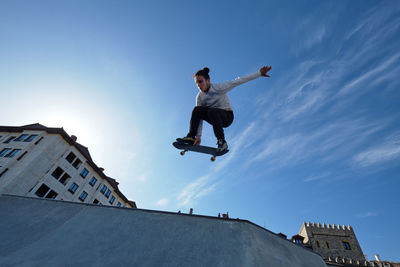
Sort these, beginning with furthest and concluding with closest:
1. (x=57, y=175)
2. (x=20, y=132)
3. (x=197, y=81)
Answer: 1. (x=20, y=132)
2. (x=57, y=175)
3. (x=197, y=81)

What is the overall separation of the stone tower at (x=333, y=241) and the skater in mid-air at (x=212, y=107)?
38.8 m

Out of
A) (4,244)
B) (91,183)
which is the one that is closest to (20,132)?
(91,183)

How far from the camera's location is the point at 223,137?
16.3ft

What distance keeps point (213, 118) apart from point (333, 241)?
42713mm

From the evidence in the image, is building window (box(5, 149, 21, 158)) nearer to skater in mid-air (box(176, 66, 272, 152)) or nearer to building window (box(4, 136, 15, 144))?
building window (box(4, 136, 15, 144))

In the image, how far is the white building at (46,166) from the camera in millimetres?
22906

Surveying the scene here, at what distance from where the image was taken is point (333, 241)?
3453 cm

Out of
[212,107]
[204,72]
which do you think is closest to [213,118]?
[212,107]

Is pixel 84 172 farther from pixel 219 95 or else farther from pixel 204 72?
pixel 219 95

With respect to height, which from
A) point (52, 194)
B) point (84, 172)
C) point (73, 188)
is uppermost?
point (84, 172)

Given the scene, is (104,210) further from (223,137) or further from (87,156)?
(87,156)

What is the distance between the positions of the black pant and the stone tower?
127 ft

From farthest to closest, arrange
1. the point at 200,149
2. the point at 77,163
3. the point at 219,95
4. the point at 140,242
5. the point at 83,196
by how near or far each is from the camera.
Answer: the point at 77,163 < the point at 83,196 < the point at 200,149 < the point at 219,95 < the point at 140,242

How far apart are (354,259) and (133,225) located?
42372 millimetres
